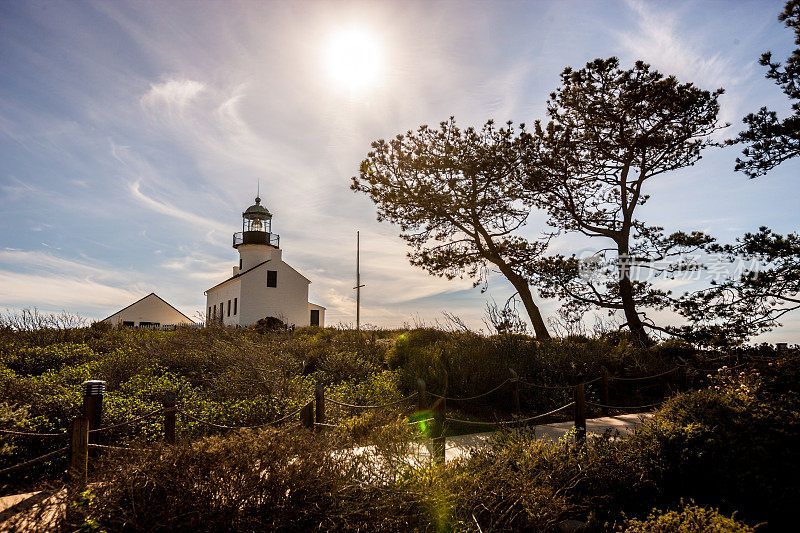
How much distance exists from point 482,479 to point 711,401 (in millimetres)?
2736

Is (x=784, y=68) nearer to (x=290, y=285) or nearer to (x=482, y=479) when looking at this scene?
(x=482, y=479)

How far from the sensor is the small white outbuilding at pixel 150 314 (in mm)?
35250

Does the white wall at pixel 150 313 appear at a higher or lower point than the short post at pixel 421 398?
higher

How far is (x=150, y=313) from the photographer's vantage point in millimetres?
36656

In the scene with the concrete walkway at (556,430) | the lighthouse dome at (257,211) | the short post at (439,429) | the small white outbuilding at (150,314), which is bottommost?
the concrete walkway at (556,430)

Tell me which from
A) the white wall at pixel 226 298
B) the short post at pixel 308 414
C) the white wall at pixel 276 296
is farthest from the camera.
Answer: the white wall at pixel 226 298

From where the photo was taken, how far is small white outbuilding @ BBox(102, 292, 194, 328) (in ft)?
116

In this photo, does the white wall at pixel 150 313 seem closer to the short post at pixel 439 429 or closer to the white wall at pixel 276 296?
the white wall at pixel 276 296

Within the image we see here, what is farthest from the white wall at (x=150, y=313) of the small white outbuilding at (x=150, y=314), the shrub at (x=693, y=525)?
the shrub at (x=693, y=525)

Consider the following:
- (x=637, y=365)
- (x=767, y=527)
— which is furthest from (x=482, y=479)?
(x=637, y=365)

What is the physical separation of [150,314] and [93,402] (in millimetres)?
34529

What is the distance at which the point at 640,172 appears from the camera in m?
15.6

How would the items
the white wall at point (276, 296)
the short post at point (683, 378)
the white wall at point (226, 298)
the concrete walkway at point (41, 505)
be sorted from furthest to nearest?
the white wall at point (226, 298)
the white wall at point (276, 296)
the short post at point (683, 378)
the concrete walkway at point (41, 505)

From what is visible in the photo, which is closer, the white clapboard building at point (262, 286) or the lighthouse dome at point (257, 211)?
the white clapboard building at point (262, 286)
